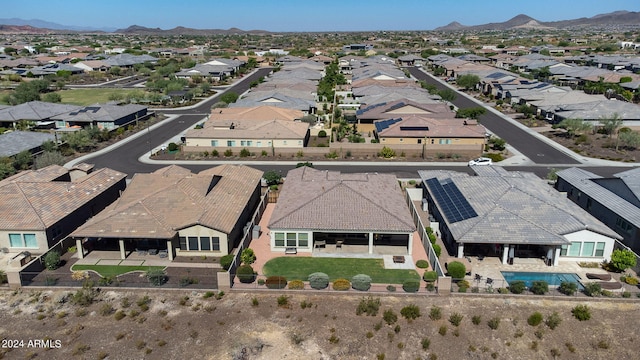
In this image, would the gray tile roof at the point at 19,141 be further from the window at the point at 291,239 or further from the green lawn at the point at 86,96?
the window at the point at 291,239

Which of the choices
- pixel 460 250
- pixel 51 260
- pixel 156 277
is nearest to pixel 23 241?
pixel 51 260

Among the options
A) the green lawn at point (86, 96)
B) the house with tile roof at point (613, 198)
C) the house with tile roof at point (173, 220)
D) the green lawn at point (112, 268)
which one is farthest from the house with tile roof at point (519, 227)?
the green lawn at point (86, 96)

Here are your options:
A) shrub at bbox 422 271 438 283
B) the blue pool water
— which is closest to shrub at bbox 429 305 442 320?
shrub at bbox 422 271 438 283

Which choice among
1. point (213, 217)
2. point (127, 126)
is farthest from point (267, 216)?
point (127, 126)

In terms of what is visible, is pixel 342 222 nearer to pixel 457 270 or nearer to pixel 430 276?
pixel 430 276

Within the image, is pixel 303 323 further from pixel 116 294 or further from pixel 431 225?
pixel 431 225

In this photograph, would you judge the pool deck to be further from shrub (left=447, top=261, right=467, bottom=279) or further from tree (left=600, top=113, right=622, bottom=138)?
tree (left=600, top=113, right=622, bottom=138)
